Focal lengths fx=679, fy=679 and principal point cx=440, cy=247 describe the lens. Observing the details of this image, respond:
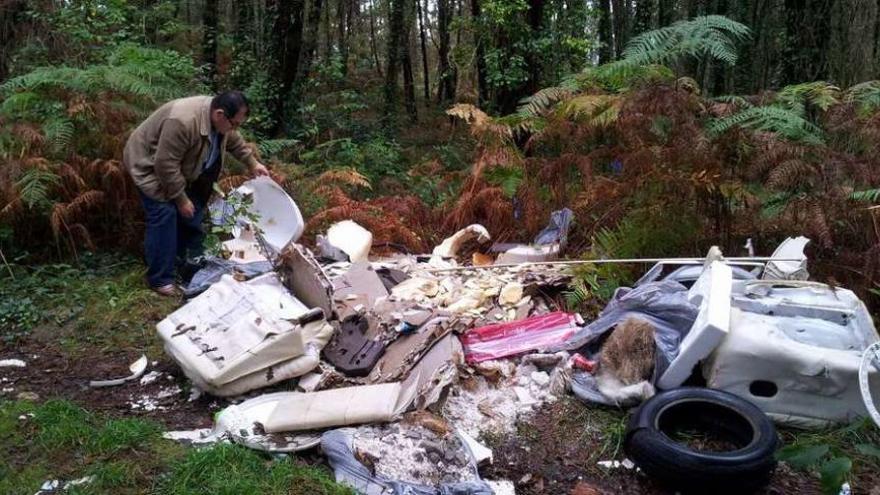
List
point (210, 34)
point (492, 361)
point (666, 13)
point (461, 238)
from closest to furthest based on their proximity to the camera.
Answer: point (492, 361) < point (461, 238) < point (210, 34) < point (666, 13)

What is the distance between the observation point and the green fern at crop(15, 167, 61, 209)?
476 cm

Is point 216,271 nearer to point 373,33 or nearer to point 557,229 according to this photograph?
point 557,229

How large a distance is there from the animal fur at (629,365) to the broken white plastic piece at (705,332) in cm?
11

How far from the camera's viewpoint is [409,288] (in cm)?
481

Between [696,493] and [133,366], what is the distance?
3.07 m

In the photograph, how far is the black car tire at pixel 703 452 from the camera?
2787 mm

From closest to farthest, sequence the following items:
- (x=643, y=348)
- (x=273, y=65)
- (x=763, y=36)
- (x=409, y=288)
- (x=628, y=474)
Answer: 1. (x=628, y=474)
2. (x=643, y=348)
3. (x=409, y=288)
4. (x=273, y=65)
5. (x=763, y=36)

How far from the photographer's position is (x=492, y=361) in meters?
3.93

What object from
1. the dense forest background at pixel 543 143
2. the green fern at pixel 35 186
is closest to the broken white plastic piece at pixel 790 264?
the dense forest background at pixel 543 143

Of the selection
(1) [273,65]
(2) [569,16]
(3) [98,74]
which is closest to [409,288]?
(3) [98,74]

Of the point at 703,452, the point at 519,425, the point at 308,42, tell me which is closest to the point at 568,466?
the point at 519,425

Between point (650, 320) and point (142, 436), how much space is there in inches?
105

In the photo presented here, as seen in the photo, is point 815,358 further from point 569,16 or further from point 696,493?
point 569,16

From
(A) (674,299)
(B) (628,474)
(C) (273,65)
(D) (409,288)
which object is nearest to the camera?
(B) (628,474)
